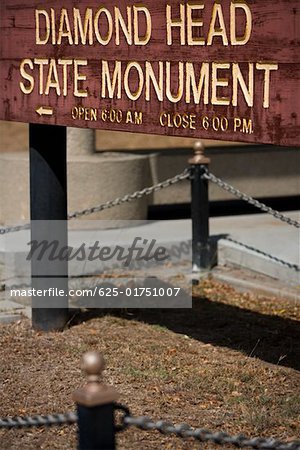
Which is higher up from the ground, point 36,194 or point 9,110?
point 9,110

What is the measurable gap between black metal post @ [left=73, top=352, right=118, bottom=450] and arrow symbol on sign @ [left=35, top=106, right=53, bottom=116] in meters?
3.58

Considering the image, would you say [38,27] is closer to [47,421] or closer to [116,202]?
[116,202]

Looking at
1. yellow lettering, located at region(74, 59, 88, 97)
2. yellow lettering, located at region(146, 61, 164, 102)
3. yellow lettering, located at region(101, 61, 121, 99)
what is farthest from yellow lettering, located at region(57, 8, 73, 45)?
yellow lettering, located at region(146, 61, 164, 102)

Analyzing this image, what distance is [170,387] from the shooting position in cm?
596

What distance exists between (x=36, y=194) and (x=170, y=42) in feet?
6.47

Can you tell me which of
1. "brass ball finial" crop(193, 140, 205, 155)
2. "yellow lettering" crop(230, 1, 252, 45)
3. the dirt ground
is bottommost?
the dirt ground

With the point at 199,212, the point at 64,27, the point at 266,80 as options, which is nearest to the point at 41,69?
the point at 64,27

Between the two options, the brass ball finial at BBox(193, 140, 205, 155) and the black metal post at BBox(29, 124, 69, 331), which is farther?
the brass ball finial at BBox(193, 140, 205, 155)

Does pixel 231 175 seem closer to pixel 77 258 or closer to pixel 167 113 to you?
pixel 77 258

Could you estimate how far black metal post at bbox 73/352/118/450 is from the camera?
3168mm

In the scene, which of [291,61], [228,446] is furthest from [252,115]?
[228,446]

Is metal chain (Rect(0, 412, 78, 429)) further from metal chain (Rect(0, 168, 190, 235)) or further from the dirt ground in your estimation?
metal chain (Rect(0, 168, 190, 235))

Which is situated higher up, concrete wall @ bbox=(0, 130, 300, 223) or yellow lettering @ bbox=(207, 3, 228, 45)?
yellow lettering @ bbox=(207, 3, 228, 45)

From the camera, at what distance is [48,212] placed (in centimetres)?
710
